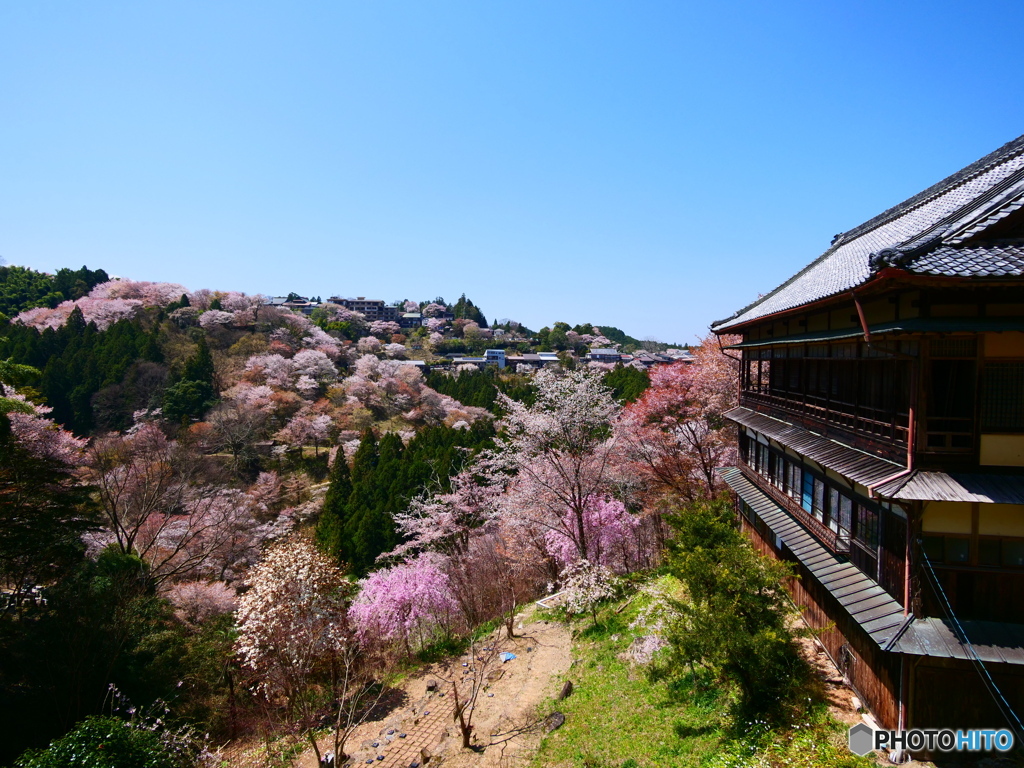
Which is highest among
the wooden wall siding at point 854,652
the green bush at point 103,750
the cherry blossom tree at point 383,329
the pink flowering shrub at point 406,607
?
the cherry blossom tree at point 383,329

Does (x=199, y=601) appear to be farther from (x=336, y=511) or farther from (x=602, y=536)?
(x=602, y=536)

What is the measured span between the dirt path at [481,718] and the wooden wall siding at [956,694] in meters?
7.44

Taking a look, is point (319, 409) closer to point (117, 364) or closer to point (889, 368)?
point (117, 364)

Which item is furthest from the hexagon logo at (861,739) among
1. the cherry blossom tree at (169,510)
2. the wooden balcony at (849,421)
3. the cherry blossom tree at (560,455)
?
the cherry blossom tree at (169,510)

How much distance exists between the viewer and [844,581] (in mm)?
8219

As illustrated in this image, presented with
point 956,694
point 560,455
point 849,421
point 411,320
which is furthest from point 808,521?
point 411,320

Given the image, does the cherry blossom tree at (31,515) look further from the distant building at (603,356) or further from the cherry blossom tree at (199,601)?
the distant building at (603,356)

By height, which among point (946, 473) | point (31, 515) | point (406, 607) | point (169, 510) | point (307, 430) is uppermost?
point (946, 473)

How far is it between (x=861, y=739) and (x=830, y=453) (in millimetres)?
4508

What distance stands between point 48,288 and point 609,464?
8328 cm

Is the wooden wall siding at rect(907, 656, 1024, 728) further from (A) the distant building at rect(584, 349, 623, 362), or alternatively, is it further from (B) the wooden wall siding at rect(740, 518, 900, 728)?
(A) the distant building at rect(584, 349, 623, 362)

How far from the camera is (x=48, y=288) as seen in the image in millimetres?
64562

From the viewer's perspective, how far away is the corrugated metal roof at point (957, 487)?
19.5 feet

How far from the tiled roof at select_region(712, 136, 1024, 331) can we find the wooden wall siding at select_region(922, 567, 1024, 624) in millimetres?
4154
